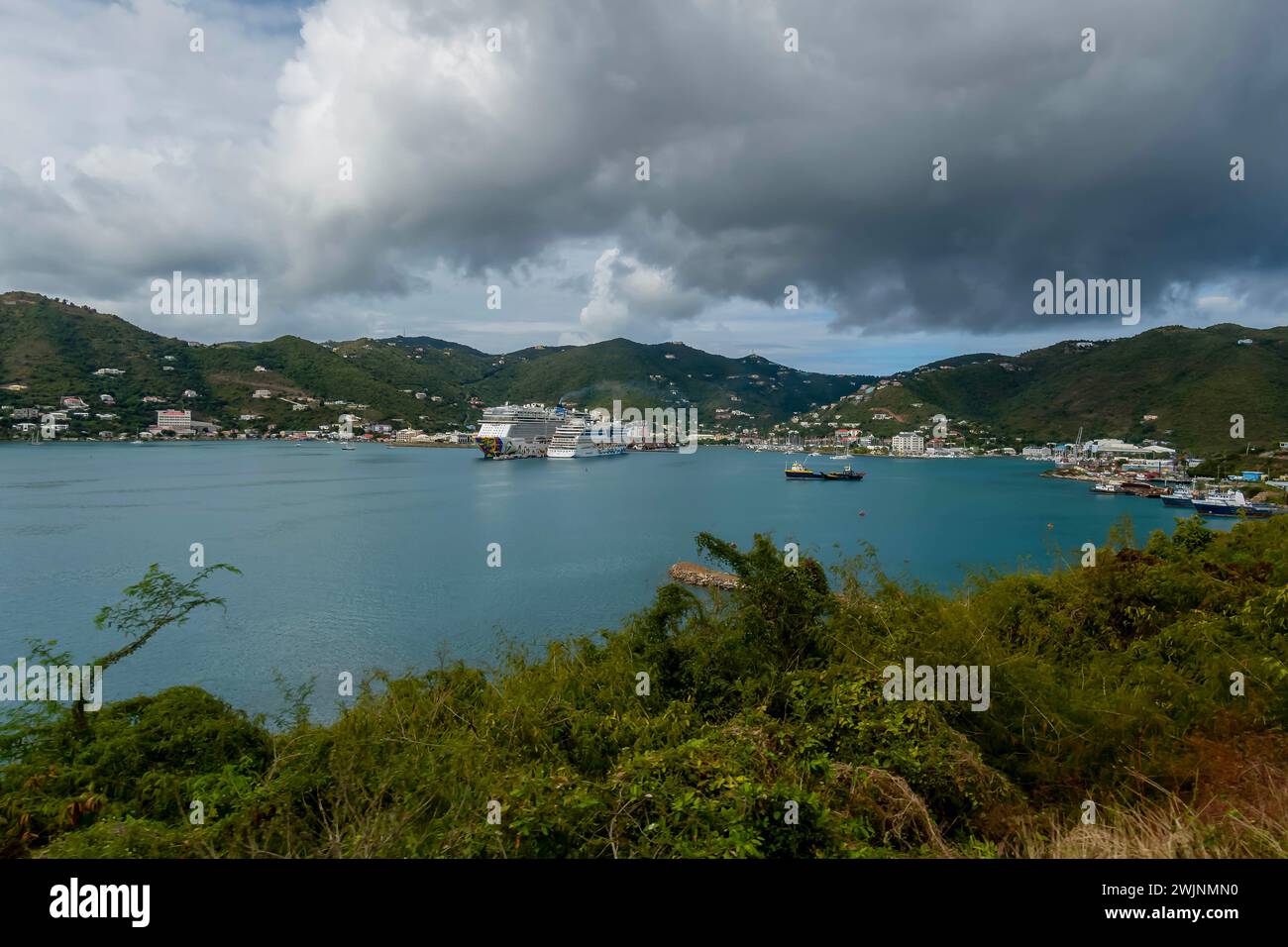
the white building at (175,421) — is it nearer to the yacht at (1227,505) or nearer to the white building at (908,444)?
the white building at (908,444)

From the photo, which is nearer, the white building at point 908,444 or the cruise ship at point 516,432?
the cruise ship at point 516,432

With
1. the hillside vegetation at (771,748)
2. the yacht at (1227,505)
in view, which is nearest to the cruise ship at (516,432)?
the yacht at (1227,505)

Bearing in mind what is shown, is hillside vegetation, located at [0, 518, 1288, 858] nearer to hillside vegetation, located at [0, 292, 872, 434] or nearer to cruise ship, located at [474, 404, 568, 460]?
cruise ship, located at [474, 404, 568, 460]

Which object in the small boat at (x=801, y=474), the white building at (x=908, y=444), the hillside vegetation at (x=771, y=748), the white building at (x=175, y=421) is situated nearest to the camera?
the hillside vegetation at (x=771, y=748)

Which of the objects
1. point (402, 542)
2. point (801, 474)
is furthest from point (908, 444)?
point (402, 542)
